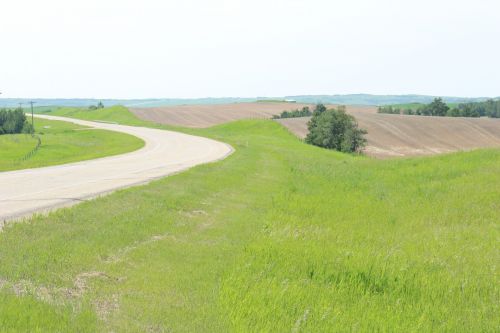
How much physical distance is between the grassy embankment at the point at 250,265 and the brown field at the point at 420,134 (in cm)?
5200

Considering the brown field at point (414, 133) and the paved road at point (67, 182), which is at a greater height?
the paved road at point (67, 182)

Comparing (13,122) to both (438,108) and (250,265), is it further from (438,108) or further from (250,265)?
Answer: (250,265)

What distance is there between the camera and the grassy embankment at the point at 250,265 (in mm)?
6047

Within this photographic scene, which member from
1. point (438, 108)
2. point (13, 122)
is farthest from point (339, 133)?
point (13, 122)

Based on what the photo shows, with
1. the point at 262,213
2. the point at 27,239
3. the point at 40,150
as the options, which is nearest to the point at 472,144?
the point at 40,150

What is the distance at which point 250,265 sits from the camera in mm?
7953

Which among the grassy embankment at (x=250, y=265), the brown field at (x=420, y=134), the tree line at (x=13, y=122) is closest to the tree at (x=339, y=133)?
the brown field at (x=420, y=134)

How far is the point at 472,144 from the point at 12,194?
265 feet

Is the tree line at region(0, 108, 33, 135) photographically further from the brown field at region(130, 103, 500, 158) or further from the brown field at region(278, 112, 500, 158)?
the brown field at region(278, 112, 500, 158)

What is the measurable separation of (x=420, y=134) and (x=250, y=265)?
82.5 m

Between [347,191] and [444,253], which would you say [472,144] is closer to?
[347,191]

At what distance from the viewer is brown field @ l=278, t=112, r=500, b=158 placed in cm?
7162

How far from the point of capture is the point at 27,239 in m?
8.77

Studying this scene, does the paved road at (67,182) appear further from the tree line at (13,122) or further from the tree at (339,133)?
the tree line at (13,122)
